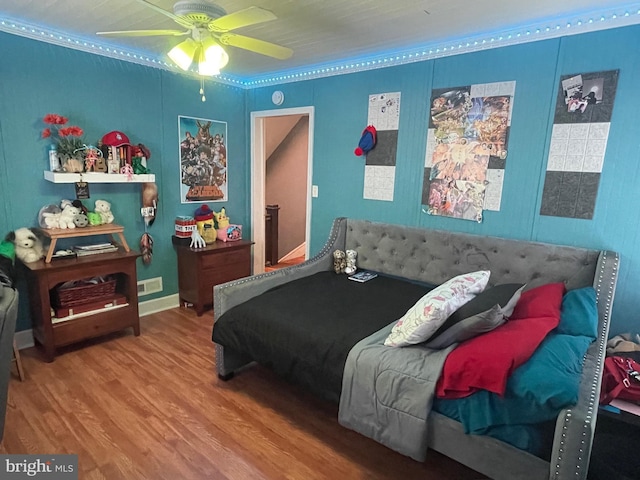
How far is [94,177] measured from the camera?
9.67 feet

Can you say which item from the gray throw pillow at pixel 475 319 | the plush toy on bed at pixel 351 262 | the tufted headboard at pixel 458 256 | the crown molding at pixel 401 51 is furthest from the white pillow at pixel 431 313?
the crown molding at pixel 401 51

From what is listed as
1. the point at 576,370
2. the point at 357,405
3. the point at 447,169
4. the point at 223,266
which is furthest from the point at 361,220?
the point at 576,370

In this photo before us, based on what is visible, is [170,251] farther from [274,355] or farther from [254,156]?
[274,355]

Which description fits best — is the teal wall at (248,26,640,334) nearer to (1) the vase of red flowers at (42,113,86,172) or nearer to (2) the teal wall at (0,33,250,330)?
(2) the teal wall at (0,33,250,330)

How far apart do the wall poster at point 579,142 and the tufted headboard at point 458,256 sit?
299 mm

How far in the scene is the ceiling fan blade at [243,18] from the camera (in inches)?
63.9

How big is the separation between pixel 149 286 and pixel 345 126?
2336mm

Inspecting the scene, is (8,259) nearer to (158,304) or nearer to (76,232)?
(76,232)

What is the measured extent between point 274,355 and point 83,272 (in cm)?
164

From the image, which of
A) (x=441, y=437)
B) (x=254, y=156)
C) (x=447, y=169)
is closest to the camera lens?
(x=441, y=437)

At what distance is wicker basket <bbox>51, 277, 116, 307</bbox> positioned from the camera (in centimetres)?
282

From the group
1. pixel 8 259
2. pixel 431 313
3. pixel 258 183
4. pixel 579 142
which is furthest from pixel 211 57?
pixel 258 183

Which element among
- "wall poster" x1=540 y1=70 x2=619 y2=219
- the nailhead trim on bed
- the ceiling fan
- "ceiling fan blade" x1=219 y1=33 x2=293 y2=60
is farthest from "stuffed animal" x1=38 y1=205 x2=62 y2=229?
"wall poster" x1=540 y1=70 x2=619 y2=219

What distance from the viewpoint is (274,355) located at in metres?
2.17
